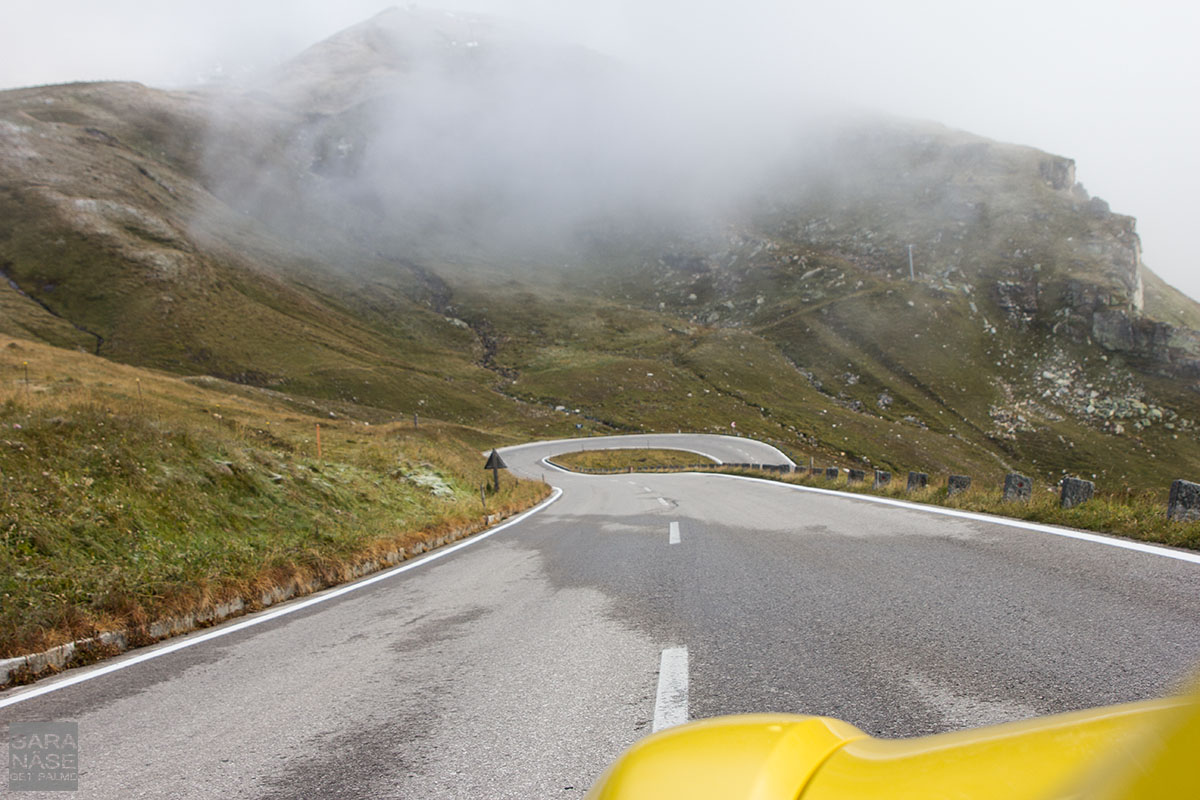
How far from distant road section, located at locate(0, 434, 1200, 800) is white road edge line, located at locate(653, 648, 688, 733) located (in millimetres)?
19

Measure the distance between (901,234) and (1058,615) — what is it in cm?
15565

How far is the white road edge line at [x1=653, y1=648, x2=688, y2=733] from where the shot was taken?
3059 mm

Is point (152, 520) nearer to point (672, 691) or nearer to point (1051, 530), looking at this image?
point (672, 691)

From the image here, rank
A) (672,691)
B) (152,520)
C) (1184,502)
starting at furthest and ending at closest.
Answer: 1. (152,520)
2. (1184,502)
3. (672,691)

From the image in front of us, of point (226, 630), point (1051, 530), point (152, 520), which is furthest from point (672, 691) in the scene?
point (152, 520)

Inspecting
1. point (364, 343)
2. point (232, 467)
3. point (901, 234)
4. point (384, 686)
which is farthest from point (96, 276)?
point (901, 234)

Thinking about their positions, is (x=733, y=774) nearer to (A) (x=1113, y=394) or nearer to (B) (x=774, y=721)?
(B) (x=774, y=721)

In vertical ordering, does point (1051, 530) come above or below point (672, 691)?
above

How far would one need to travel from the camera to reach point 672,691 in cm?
346

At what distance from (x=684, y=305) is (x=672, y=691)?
150 m

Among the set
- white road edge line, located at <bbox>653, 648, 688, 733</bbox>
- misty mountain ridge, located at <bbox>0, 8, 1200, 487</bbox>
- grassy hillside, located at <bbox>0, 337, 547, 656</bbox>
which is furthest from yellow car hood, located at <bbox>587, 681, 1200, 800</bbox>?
misty mountain ridge, located at <bbox>0, 8, 1200, 487</bbox>

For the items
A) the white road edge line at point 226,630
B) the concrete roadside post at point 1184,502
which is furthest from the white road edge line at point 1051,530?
the white road edge line at point 226,630

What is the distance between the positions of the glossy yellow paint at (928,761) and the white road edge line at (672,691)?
1.62 m

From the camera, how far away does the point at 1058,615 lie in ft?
13.9
